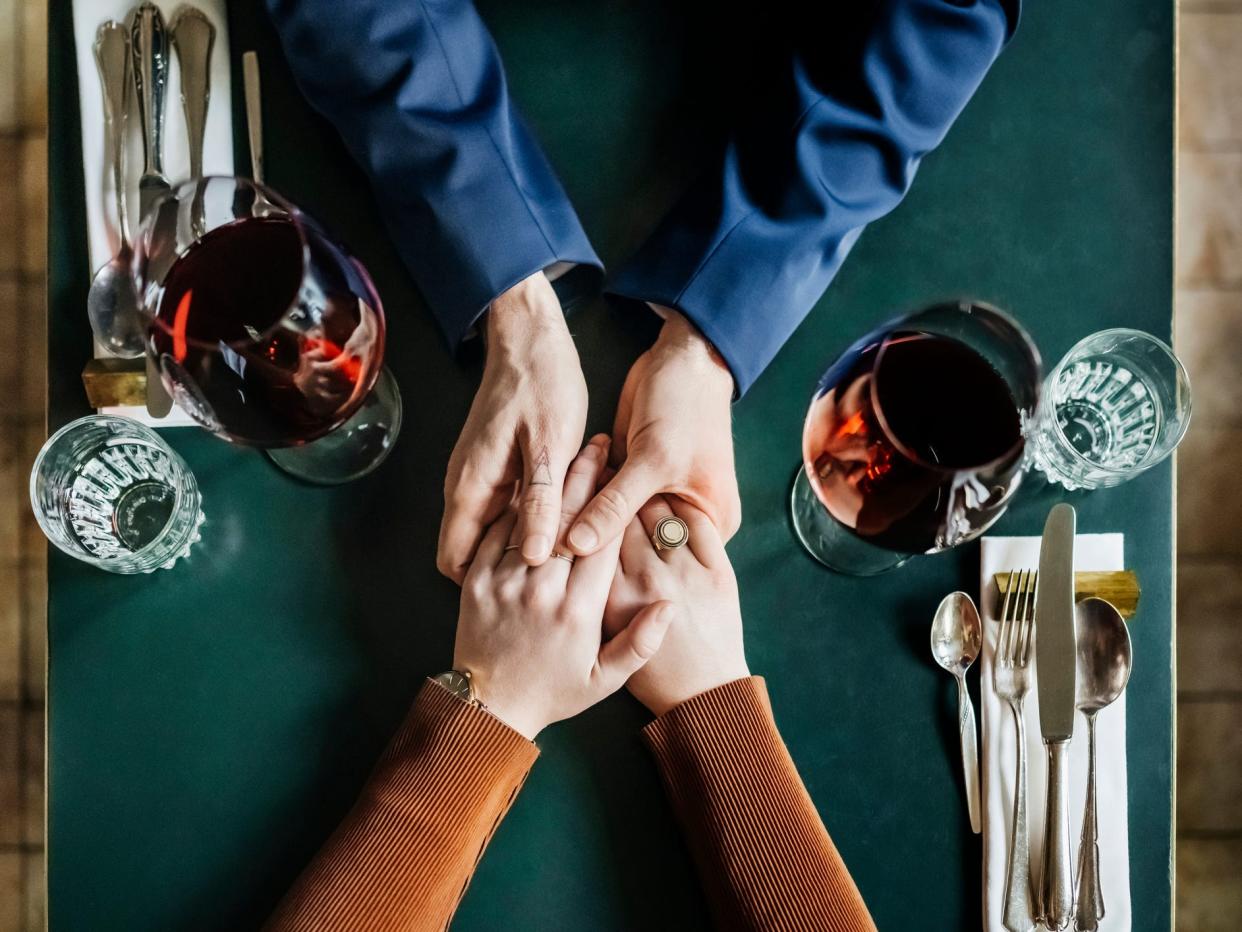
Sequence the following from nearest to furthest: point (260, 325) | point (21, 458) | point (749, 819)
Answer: point (260, 325) → point (749, 819) → point (21, 458)

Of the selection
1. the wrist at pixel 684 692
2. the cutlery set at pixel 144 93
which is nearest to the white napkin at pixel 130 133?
the cutlery set at pixel 144 93

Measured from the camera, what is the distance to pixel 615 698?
0.66 m

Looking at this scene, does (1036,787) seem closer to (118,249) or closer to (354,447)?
(354,447)

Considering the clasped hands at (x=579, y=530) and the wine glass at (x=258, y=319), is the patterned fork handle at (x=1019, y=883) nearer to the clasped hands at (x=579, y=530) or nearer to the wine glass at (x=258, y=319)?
the clasped hands at (x=579, y=530)


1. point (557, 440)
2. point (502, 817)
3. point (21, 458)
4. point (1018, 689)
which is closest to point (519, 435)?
point (557, 440)

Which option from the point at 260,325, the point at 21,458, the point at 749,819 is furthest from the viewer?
the point at 21,458

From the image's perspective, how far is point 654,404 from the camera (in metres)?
0.65

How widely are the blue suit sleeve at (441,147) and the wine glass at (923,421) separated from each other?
0.75 feet

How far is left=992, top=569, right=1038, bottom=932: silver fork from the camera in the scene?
0.63 meters

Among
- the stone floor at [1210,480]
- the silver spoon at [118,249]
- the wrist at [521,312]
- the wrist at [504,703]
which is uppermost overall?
the silver spoon at [118,249]

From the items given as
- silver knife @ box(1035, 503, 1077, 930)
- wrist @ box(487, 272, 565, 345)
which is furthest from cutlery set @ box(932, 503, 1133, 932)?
wrist @ box(487, 272, 565, 345)

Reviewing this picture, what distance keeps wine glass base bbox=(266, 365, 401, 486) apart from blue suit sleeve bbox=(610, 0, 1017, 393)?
181mm

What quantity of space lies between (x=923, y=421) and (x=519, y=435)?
0.27m

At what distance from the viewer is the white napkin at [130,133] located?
0.67m
